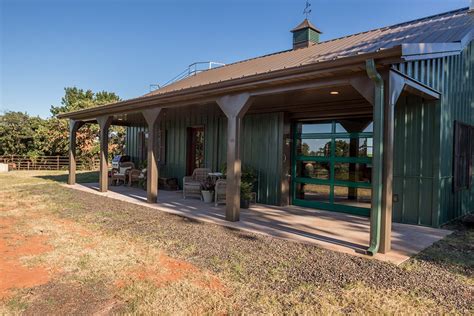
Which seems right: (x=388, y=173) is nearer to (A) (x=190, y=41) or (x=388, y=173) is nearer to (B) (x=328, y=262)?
(B) (x=328, y=262)

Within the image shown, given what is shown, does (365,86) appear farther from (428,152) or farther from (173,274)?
(173,274)

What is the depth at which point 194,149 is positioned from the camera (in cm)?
1069

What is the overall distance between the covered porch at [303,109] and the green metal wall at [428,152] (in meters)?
0.38

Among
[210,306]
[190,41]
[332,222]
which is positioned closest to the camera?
[210,306]

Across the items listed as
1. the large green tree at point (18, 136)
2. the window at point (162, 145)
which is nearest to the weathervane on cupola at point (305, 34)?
the window at point (162, 145)

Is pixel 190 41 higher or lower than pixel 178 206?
higher

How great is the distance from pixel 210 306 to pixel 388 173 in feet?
9.07

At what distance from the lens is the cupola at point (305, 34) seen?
33.6 ft

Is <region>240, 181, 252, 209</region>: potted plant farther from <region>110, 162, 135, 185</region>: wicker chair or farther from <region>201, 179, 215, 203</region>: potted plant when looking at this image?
<region>110, 162, 135, 185</region>: wicker chair

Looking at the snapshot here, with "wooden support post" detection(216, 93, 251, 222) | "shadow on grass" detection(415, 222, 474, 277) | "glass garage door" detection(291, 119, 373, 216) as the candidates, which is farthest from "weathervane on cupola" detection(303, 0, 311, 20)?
"shadow on grass" detection(415, 222, 474, 277)

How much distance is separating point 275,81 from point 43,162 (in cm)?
2106

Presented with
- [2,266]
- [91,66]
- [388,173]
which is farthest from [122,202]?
[91,66]

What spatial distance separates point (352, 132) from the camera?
22.1 ft

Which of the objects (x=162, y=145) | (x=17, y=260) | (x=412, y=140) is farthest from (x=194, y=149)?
(x=17, y=260)
